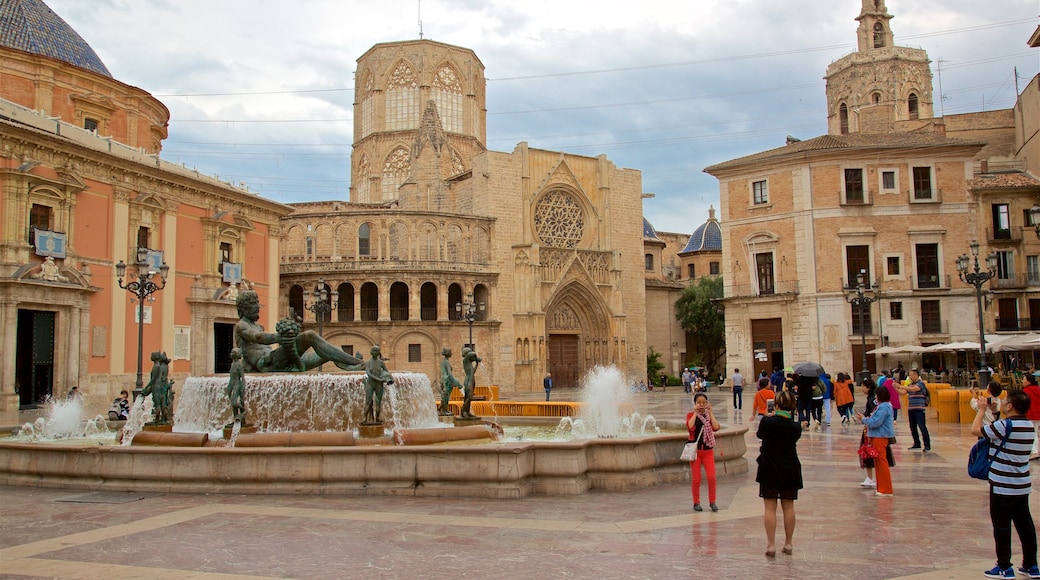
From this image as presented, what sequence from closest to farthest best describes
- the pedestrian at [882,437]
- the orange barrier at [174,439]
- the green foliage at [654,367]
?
the pedestrian at [882,437] < the orange barrier at [174,439] < the green foliage at [654,367]

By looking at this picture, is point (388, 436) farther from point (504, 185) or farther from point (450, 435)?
point (504, 185)

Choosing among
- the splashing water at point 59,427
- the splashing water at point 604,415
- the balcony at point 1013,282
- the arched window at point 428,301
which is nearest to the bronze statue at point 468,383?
the splashing water at point 604,415

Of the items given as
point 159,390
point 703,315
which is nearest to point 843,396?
point 159,390

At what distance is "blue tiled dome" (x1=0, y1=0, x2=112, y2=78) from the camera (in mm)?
31594

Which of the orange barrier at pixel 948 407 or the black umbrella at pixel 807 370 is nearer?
the black umbrella at pixel 807 370

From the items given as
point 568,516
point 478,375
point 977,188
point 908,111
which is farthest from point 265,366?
point 908,111

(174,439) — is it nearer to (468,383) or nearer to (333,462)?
(333,462)

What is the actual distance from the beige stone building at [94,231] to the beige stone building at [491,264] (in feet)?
20.7

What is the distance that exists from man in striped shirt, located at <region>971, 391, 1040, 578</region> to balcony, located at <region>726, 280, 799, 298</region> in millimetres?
33118

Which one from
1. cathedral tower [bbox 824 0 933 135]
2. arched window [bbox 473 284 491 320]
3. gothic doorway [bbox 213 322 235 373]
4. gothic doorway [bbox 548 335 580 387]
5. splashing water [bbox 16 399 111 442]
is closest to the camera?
splashing water [bbox 16 399 111 442]

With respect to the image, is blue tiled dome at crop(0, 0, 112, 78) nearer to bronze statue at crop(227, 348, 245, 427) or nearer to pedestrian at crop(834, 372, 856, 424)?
bronze statue at crop(227, 348, 245, 427)

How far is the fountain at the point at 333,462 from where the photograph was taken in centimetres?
949

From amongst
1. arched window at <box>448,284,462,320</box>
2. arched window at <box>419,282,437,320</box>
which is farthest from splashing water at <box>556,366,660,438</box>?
arched window at <box>419,282,437,320</box>

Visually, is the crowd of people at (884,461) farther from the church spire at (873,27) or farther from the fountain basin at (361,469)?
the church spire at (873,27)
